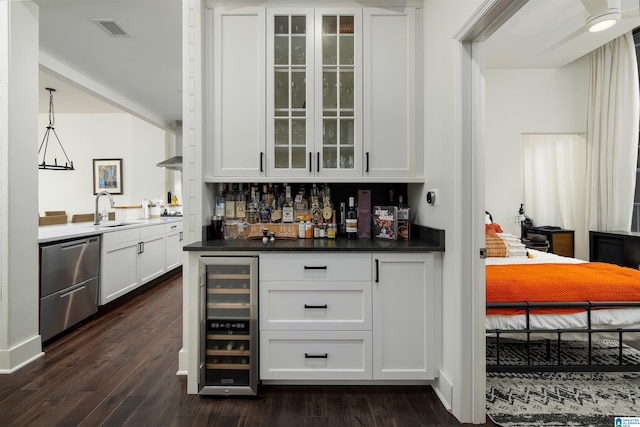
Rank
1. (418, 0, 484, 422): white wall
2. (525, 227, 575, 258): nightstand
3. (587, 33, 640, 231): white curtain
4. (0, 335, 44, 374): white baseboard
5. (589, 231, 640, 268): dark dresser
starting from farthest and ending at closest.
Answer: (525, 227, 575, 258): nightstand, (587, 33, 640, 231): white curtain, (589, 231, 640, 268): dark dresser, (0, 335, 44, 374): white baseboard, (418, 0, 484, 422): white wall

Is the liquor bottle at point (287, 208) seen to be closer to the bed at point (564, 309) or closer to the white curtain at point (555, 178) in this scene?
the bed at point (564, 309)

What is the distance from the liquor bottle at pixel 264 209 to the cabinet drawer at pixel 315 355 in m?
0.85

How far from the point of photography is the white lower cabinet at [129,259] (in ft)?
11.2

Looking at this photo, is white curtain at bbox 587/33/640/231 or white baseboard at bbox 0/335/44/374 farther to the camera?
white curtain at bbox 587/33/640/231

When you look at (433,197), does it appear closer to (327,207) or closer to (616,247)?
(327,207)

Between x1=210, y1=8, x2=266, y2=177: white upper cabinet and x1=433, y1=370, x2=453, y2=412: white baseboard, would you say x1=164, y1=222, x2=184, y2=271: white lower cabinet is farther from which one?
x1=433, y1=370, x2=453, y2=412: white baseboard

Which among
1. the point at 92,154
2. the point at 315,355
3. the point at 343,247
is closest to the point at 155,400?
the point at 315,355

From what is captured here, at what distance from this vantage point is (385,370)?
6.46ft

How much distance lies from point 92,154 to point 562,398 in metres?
8.31

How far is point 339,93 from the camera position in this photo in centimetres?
232

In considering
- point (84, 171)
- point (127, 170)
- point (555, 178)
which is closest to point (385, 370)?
point (555, 178)

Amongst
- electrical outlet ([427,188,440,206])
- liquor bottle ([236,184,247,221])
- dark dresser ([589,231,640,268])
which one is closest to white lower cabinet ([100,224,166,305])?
liquor bottle ([236,184,247,221])

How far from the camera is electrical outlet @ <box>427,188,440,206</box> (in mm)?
2025

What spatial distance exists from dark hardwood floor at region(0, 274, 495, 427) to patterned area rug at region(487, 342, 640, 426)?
38 centimetres
